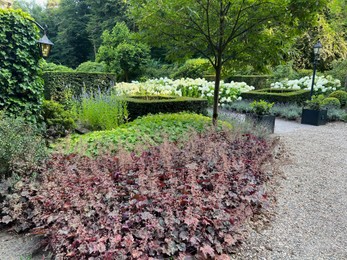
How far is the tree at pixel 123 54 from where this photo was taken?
15.0 meters

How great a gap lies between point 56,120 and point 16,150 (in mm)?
1854

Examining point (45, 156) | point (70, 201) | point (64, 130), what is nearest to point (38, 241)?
point (70, 201)

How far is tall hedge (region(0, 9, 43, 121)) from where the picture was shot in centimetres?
396

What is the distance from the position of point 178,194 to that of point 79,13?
2559 centimetres

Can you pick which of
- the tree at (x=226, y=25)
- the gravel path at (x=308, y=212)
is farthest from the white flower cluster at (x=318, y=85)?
the tree at (x=226, y=25)

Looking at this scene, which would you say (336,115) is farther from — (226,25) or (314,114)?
(226,25)

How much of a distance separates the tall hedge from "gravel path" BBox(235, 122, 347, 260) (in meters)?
3.69

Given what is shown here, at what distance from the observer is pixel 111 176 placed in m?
2.78

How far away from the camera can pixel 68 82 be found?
339 inches

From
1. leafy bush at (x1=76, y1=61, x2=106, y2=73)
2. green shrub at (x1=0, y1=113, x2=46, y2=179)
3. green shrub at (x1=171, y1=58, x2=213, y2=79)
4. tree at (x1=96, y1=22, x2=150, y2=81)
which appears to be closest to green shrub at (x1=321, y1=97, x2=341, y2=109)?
green shrub at (x1=171, y1=58, x2=213, y2=79)

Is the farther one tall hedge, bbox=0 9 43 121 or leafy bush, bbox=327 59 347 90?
leafy bush, bbox=327 59 347 90

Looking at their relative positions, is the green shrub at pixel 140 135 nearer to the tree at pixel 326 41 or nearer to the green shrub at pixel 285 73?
the green shrub at pixel 285 73

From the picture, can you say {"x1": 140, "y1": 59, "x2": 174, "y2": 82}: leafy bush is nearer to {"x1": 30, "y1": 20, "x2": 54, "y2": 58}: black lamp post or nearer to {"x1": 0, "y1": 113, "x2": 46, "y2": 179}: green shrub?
{"x1": 30, "y1": 20, "x2": 54, "y2": 58}: black lamp post

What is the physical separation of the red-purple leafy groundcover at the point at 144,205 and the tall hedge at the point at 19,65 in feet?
4.98
